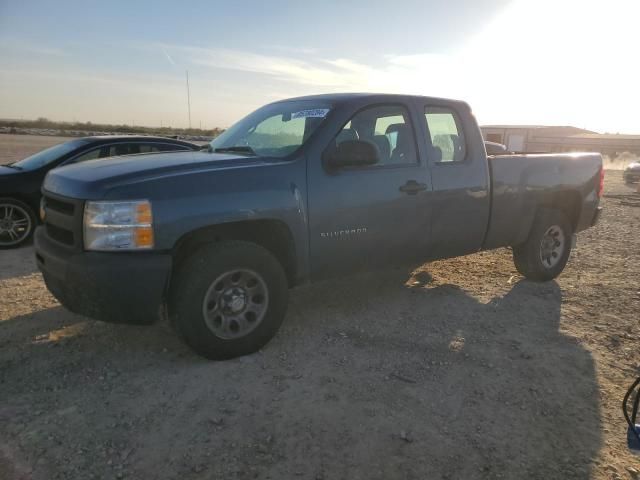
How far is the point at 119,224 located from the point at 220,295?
0.82 m

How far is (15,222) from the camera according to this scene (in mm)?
6535

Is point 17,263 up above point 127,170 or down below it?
below

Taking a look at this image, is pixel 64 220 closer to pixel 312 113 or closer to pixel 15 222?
pixel 312 113

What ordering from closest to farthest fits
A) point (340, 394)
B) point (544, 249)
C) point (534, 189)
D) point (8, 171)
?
point (340, 394) < point (534, 189) < point (544, 249) < point (8, 171)

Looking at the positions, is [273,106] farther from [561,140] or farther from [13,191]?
[561,140]

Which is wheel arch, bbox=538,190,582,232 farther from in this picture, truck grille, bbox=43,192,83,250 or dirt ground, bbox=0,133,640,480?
truck grille, bbox=43,192,83,250

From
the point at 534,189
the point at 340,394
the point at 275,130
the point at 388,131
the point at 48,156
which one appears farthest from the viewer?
the point at 48,156

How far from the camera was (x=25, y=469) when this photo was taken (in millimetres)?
2307

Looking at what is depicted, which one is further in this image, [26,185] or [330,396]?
→ [26,185]

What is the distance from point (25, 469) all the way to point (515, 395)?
2.80 metres

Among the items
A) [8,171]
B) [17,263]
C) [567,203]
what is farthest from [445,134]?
[8,171]

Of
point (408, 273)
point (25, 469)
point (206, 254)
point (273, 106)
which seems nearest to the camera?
point (25, 469)

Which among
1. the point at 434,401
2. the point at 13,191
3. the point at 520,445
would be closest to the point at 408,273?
the point at 434,401

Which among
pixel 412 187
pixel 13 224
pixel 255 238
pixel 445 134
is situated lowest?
pixel 13 224
